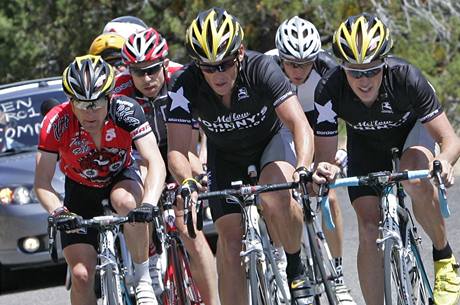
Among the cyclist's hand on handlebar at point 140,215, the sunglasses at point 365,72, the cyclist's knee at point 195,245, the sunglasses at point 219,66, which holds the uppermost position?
the sunglasses at point 219,66

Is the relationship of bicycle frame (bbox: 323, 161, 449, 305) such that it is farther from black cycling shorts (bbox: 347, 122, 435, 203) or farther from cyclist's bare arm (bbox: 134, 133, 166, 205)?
cyclist's bare arm (bbox: 134, 133, 166, 205)

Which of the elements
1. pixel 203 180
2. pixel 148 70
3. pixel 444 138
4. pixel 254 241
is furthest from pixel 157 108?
pixel 444 138

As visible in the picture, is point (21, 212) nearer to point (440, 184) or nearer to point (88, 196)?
point (88, 196)

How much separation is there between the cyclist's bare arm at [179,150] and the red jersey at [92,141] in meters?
0.24

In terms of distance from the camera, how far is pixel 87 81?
7953 mm

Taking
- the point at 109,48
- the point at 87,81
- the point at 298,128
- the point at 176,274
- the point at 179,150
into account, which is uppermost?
the point at 109,48

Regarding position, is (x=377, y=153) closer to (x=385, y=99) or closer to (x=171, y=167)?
(x=385, y=99)

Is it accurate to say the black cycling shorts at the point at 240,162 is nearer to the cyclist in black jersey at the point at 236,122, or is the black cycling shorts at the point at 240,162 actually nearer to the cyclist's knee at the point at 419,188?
the cyclist in black jersey at the point at 236,122

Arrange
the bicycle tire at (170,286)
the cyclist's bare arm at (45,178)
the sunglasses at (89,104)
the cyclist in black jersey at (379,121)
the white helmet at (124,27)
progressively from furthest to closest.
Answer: the white helmet at (124,27)
the bicycle tire at (170,286)
the cyclist's bare arm at (45,178)
the sunglasses at (89,104)
the cyclist in black jersey at (379,121)

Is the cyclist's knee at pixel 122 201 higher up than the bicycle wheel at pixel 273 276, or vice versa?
the cyclist's knee at pixel 122 201

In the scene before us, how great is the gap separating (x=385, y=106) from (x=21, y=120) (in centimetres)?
548

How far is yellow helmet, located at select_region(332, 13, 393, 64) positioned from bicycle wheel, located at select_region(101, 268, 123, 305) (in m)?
1.91

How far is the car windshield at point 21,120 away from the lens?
40.8ft

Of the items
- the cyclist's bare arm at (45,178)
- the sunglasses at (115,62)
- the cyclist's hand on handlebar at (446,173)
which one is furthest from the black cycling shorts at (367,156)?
the sunglasses at (115,62)
